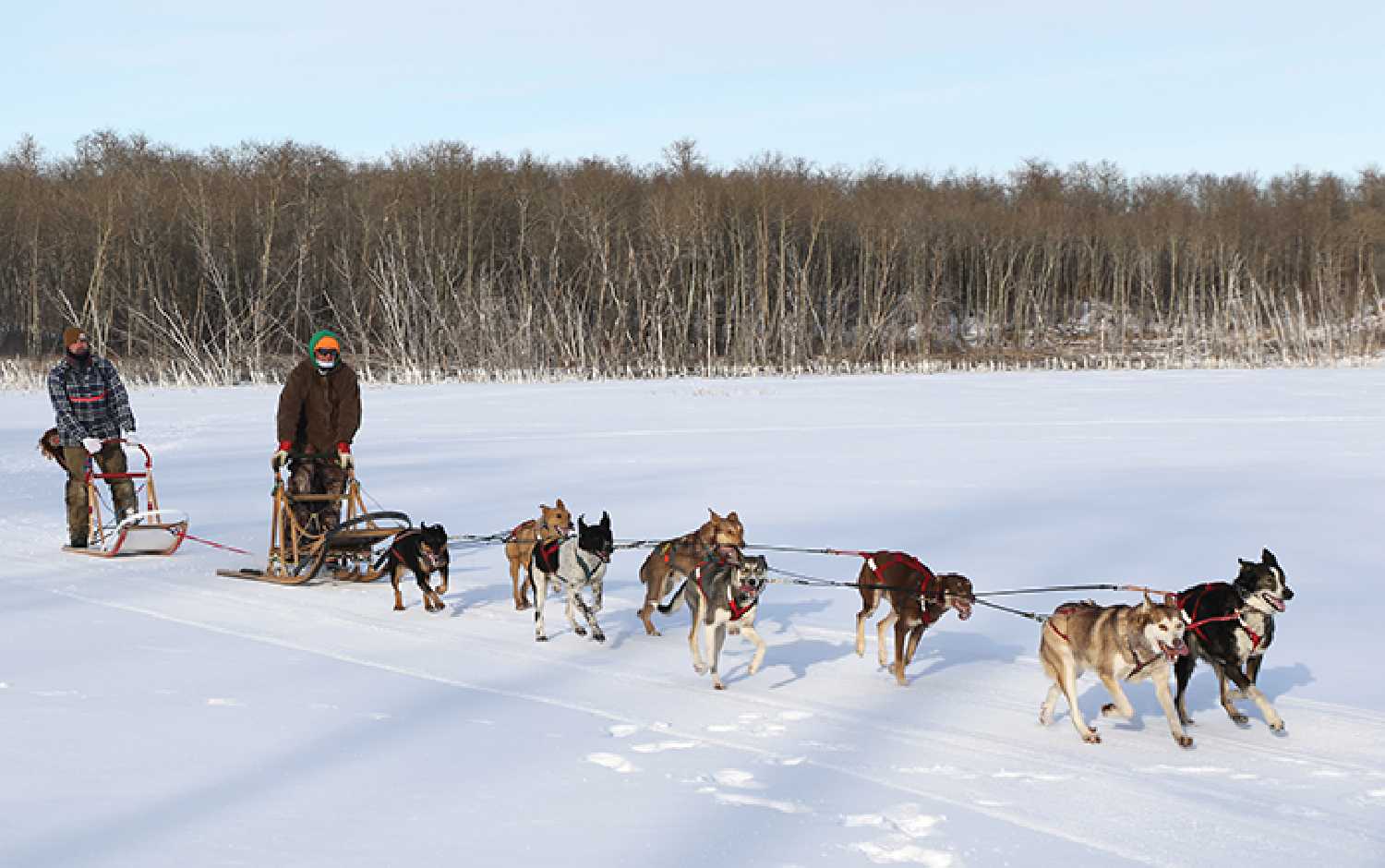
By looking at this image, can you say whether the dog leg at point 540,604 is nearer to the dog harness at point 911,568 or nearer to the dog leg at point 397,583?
the dog leg at point 397,583

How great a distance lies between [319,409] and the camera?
8883 millimetres

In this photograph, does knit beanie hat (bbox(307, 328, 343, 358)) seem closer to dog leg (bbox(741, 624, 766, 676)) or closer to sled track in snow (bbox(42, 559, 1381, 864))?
sled track in snow (bbox(42, 559, 1381, 864))

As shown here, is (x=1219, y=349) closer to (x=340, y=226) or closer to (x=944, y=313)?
(x=944, y=313)

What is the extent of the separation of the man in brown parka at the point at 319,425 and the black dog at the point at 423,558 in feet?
5.00

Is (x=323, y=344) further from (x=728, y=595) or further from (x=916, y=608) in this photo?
(x=916, y=608)

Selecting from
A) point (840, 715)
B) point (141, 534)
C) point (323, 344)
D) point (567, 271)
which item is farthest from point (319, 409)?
point (567, 271)

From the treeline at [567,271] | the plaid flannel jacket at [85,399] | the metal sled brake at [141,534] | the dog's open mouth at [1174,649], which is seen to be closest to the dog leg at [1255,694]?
the dog's open mouth at [1174,649]

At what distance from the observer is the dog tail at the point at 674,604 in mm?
7016

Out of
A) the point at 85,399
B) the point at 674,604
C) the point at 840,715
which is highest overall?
the point at 85,399

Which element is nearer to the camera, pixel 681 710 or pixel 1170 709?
pixel 1170 709

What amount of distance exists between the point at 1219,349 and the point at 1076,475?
24.1 metres

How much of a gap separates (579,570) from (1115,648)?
2996 millimetres

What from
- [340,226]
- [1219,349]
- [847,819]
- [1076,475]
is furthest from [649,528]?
[340,226]

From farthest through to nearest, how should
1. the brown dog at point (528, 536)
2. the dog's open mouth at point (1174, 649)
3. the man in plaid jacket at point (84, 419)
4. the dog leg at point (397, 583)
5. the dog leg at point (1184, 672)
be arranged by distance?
the man in plaid jacket at point (84, 419), the dog leg at point (397, 583), the brown dog at point (528, 536), the dog leg at point (1184, 672), the dog's open mouth at point (1174, 649)
